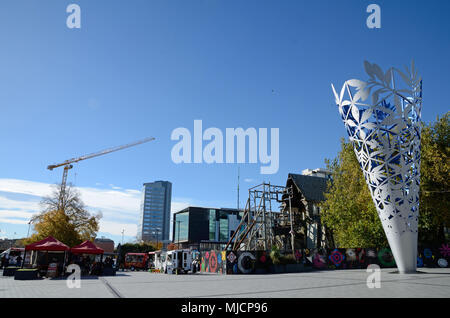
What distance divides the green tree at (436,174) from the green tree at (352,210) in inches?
184

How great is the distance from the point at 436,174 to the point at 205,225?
316 ft

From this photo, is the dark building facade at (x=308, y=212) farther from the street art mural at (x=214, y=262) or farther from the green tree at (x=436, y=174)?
the street art mural at (x=214, y=262)

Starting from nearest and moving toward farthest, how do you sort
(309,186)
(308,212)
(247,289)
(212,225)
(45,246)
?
(247,289)
(45,246)
(308,212)
(309,186)
(212,225)

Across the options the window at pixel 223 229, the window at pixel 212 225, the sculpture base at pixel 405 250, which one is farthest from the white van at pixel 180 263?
the window at pixel 212 225

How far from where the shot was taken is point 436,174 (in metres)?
27.8

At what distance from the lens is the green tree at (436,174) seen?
2809 cm

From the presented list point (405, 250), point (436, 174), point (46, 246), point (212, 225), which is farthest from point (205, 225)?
point (405, 250)

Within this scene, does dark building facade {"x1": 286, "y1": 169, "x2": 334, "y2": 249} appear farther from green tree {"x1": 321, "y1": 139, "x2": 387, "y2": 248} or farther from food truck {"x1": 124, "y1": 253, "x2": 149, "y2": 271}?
food truck {"x1": 124, "y1": 253, "x2": 149, "y2": 271}

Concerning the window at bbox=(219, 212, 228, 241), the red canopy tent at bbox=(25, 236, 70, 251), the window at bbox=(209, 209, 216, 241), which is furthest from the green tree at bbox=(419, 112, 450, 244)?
the window at bbox=(209, 209, 216, 241)

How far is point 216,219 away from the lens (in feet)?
386

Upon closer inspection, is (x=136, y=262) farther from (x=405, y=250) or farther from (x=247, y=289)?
(x=405, y=250)
